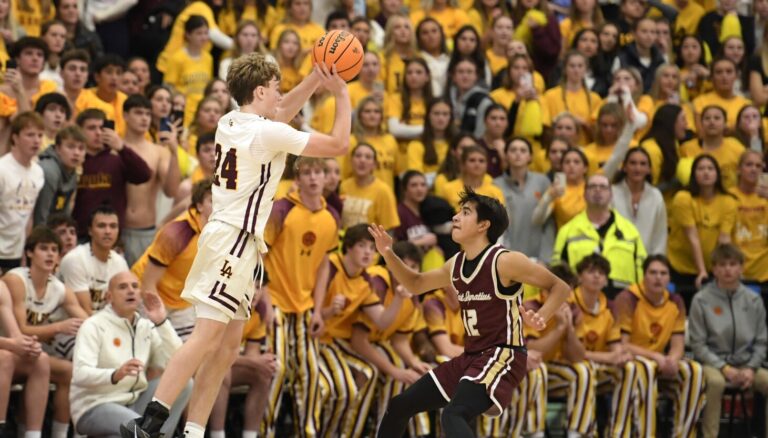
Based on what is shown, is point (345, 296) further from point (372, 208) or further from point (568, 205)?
point (568, 205)

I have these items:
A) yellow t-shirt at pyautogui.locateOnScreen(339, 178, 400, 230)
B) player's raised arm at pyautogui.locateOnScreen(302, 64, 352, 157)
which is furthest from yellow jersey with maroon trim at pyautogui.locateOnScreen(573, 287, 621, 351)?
player's raised arm at pyautogui.locateOnScreen(302, 64, 352, 157)

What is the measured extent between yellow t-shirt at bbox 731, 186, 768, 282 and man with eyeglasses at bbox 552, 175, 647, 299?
162cm

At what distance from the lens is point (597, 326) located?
1185 cm

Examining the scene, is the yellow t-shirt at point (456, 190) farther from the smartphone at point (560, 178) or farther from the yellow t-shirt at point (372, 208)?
the yellow t-shirt at point (372, 208)

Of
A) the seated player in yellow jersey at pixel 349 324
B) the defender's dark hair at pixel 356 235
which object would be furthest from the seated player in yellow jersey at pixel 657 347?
the defender's dark hair at pixel 356 235

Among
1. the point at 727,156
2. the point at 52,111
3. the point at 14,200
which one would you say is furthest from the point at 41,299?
the point at 727,156

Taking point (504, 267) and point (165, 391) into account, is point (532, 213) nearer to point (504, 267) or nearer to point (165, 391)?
point (504, 267)

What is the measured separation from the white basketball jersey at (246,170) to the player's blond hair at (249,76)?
132 millimetres

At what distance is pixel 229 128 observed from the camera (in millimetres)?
7664

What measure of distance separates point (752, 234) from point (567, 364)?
3309 millimetres

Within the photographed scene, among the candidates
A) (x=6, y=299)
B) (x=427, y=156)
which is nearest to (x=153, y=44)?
(x=427, y=156)

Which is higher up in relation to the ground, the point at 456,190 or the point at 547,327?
the point at 456,190

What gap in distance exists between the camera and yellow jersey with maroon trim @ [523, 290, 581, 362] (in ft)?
37.7

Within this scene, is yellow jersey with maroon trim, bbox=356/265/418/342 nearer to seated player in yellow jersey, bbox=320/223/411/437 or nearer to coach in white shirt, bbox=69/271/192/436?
seated player in yellow jersey, bbox=320/223/411/437
